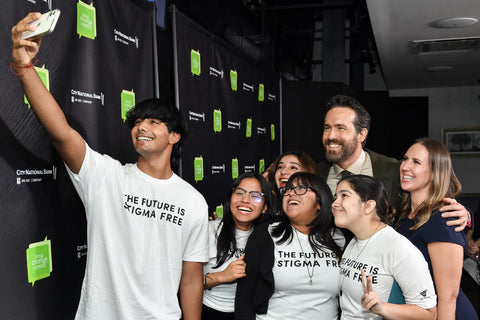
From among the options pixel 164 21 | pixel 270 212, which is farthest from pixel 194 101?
pixel 270 212

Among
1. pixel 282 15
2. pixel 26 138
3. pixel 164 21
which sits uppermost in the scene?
pixel 282 15

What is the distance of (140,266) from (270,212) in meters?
0.90

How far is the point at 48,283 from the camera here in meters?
1.88

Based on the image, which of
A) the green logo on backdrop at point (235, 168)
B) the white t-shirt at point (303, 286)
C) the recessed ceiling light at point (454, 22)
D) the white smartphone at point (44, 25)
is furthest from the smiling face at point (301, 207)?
the recessed ceiling light at point (454, 22)

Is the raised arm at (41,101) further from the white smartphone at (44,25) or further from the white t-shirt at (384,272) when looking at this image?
the white t-shirt at (384,272)

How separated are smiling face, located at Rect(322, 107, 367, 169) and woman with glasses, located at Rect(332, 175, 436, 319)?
65cm

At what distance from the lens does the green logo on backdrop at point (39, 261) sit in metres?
1.78

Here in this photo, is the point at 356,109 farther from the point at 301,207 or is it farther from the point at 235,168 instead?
the point at 235,168

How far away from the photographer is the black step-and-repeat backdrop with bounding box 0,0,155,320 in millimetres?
1683

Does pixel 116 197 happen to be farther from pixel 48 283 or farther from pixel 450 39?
pixel 450 39

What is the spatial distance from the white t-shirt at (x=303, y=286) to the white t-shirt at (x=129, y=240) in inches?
17.9

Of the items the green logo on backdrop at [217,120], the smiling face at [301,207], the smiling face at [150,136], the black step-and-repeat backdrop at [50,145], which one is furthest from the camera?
the green logo on backdrop at [217,120]

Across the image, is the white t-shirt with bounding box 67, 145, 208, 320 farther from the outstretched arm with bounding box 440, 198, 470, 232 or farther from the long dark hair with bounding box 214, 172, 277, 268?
the outstretched arm with bounding box 440, 198, 470, 232

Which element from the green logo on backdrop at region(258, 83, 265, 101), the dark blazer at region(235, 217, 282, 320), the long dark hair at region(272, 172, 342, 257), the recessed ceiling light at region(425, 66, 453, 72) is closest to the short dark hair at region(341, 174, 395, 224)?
the long dark hair at region(272, 172, 342, 257)
